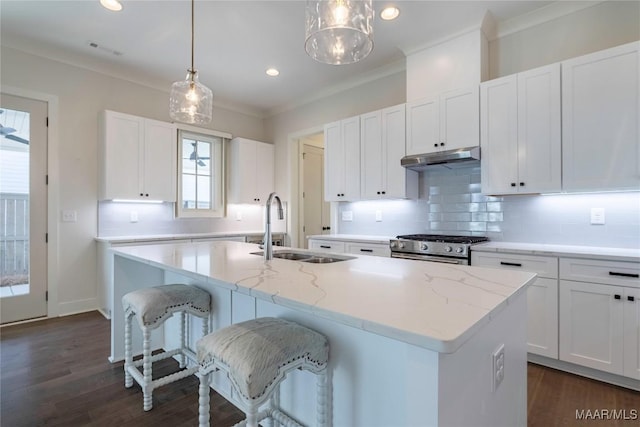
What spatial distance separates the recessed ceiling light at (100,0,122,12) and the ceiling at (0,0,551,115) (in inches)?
1.6

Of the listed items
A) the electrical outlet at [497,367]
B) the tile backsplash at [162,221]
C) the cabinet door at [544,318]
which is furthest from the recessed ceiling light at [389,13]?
the tile backsplash at [162,221]

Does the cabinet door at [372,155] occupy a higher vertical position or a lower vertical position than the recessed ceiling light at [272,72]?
lower

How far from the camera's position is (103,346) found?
2.72 m

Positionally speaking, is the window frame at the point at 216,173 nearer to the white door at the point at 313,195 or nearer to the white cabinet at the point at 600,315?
the white door at the point at 313,195

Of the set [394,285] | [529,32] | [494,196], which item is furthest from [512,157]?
[394,285]

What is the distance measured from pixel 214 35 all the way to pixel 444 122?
236 cm

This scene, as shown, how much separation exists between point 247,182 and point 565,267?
396 centimetres

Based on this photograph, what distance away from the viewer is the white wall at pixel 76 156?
345 cm

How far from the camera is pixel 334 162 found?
3986 mm

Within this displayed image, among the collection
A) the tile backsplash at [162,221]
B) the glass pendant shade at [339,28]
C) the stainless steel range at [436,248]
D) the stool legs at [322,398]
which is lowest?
the stool legs at [322,398]

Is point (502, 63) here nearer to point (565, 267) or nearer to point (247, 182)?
point (565, 267)

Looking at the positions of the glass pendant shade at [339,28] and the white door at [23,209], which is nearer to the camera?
the glass pendant shade at [339,28]

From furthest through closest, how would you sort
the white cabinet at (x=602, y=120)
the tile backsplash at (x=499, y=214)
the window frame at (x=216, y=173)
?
the window frame at (x=216, y=173) < the tile backsplash at (x=499, y=214) < the white cabinet at (x=602, y=120)

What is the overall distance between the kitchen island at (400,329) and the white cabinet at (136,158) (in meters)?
2.37
